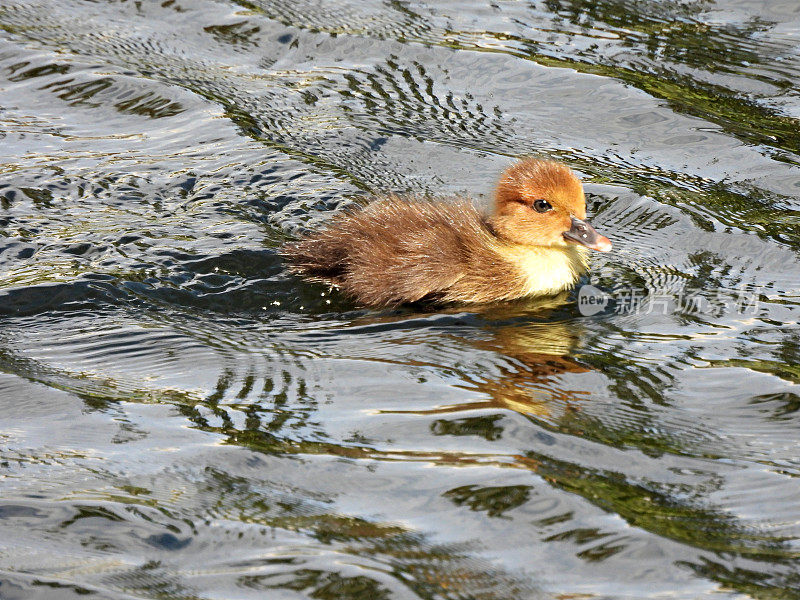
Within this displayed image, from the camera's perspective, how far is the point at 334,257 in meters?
5.32

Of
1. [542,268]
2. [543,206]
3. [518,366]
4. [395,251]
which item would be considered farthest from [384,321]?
[543,206]

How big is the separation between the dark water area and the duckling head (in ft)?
1.00

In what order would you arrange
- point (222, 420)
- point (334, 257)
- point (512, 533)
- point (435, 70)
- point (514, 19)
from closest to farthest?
point (512, 533) → point (222, 420) → point (334, 257) → point (435, 70) → point (514, 19)

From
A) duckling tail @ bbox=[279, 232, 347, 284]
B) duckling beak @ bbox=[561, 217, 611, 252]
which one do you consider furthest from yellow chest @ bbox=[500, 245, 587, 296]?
duckling tail @ bbox=[279, 232, 347, 284]

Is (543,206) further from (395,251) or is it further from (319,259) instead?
(319,259)

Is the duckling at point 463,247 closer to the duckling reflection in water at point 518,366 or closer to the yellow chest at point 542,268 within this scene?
the yellow chest at point 542,268

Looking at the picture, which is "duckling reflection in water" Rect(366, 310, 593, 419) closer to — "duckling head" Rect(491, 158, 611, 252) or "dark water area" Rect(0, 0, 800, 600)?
"dark water area" Rect(0, 0, 800, 600)

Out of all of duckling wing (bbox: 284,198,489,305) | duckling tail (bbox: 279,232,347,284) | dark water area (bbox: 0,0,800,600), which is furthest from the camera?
duckling tail (bbox: 279,232,347,284)

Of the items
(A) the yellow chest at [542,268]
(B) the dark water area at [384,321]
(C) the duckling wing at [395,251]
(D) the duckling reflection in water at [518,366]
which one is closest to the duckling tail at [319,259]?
(C) the duckling wing at [395,251]

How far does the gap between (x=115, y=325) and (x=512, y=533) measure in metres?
2.29

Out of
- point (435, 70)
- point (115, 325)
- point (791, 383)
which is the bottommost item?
point (115, 325)

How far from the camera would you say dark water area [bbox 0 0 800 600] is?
3191 millimetres

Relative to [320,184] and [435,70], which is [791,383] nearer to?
[320,184]

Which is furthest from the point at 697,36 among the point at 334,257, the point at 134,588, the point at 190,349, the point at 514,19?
the point at 134,588
